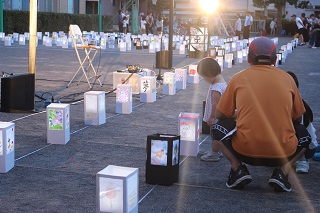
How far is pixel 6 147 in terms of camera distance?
547 centimetres

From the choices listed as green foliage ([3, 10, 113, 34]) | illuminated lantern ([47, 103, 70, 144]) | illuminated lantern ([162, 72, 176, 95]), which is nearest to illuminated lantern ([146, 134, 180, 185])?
illuminated lantern ([47, 103, 70, 144])

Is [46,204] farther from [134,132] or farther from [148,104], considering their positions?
[148,104]

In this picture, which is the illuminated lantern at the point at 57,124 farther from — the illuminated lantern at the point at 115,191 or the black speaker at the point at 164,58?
the black speaker at the point at 164,58

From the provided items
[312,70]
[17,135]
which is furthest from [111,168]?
[312,70]

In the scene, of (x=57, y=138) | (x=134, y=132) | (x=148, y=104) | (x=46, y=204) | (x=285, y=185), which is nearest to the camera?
(x=46, y=204)

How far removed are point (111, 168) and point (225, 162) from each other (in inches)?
78.6

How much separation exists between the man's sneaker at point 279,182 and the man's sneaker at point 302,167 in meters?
0.65

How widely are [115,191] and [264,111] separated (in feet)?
4.53

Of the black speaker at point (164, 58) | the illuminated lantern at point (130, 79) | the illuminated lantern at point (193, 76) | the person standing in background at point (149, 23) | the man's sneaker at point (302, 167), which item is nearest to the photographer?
the man's sneaker at point (302, 167)

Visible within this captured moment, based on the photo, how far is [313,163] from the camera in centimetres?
622

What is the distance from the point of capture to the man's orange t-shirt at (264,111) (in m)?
4.95

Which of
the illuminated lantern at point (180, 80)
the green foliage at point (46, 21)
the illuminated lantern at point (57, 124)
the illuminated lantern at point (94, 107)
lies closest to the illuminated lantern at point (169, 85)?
the illuminated lantern at point (180, 80)

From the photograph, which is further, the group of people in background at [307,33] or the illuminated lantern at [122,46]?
the group of people in background at [307,33]

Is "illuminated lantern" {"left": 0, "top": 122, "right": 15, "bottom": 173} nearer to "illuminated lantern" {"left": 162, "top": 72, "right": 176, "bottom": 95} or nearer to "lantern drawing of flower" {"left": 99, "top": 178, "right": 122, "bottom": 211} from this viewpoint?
"lantern drawing of flower" {"left": 99, "top": 178, "right": 122, "bottom": 211}
